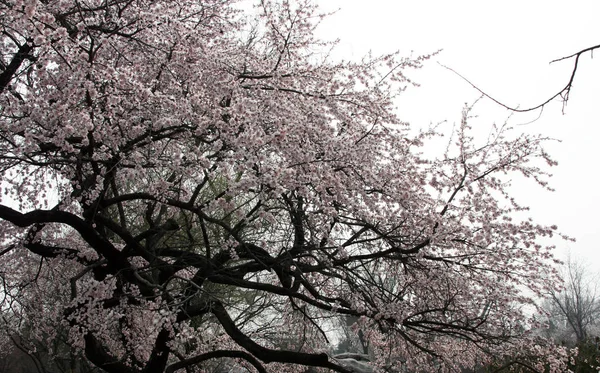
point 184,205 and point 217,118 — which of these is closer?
point 217,118

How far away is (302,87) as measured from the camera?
6.82 metres

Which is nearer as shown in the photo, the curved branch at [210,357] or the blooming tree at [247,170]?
the blooming tree at [247,170]

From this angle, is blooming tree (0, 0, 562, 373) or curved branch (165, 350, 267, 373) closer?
blooming tree (0, 0, 562, 373)

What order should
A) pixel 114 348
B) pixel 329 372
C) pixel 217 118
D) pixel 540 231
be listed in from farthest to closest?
pixel 329 372 → pixel 114 348 → pixel 540 231 → pixel 217 118

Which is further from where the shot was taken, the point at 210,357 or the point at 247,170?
the point at 210,357

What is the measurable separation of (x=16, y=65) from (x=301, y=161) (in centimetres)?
359

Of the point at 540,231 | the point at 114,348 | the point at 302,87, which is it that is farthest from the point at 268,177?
the point at 114,348

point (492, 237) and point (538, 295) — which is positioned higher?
point (492, 237)

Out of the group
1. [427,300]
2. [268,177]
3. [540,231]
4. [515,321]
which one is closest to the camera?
[268,177]

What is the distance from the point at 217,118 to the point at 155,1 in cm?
250

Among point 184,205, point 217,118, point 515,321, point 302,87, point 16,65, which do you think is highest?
point 16,65

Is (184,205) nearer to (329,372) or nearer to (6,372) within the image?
(329,372)

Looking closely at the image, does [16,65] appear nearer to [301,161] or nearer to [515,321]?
[301,161]

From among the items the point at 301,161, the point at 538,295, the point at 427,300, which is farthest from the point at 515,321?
the point at 301,161
